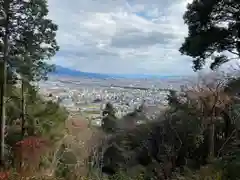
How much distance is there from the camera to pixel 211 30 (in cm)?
1495

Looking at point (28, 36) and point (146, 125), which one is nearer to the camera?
point (28, 36)

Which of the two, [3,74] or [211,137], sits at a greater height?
[3,74]

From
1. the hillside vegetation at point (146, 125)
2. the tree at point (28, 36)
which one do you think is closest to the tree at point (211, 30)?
→ the hillside vegetation at point (146, 125)

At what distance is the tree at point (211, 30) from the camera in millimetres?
14438

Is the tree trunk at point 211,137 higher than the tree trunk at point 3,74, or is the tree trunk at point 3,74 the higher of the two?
the tree trunk at point 3,74

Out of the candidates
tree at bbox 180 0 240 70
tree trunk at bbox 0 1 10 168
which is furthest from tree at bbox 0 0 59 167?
tree at bbox 180 0 240 70

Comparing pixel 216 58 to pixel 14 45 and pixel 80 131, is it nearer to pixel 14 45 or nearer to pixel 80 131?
pixel 14 45

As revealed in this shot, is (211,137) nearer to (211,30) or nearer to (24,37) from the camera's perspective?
(211,30)

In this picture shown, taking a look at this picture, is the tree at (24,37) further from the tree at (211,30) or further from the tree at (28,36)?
the tree at (211,30)

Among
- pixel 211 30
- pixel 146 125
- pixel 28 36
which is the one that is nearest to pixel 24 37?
pixel 28 36

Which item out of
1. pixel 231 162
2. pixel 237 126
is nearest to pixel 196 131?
pixel 237 126

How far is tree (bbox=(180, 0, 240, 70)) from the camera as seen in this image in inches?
568

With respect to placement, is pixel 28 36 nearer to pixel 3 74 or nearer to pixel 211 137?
pixel 3 74

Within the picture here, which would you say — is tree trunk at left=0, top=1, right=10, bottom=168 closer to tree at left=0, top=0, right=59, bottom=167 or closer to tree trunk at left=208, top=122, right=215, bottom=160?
tree at left=0, top=0, right=59, bottom=167
